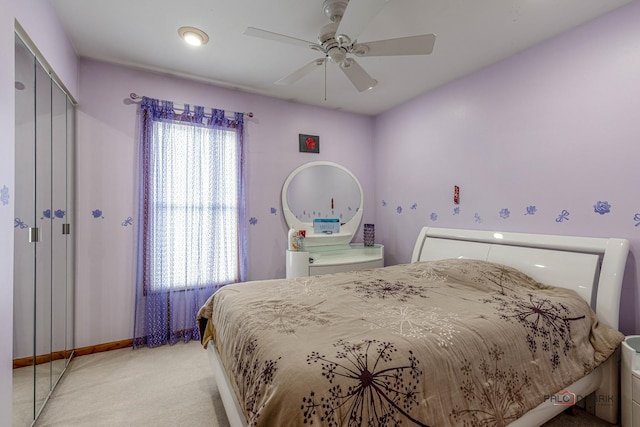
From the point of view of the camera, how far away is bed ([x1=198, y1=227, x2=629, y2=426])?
1023 millimetres

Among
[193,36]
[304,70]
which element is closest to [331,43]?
[304,70]

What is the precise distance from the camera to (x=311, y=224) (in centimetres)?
360

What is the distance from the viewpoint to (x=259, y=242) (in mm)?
3336

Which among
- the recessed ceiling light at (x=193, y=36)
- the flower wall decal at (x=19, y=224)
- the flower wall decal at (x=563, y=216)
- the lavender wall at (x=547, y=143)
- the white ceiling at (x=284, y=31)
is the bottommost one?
the flower wall decal at (x=19, y=224)

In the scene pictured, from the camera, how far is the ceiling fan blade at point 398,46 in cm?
167

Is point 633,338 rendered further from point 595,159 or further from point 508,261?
point 595,159

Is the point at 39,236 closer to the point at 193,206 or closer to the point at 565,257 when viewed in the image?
the point at 193,206

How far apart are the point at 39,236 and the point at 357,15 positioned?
2199 mm

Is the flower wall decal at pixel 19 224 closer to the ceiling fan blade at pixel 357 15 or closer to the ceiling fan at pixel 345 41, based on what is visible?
the ceiling fan at pixel 345 41

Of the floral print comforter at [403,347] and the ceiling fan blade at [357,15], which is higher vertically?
the ceiling fan blade at [357,15]

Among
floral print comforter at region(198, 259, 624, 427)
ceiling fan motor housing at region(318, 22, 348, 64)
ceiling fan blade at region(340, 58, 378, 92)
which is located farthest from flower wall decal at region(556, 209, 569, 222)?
ceiling fan motor housing at region(318, 22, 348, 64)

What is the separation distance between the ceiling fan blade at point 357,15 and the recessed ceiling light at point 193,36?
3.84 feet

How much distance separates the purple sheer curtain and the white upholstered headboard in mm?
2288


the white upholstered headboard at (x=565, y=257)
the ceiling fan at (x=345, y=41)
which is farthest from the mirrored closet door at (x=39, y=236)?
the white upholstered headboard at (x=565, y=257)
